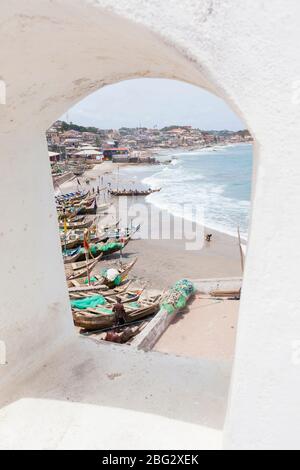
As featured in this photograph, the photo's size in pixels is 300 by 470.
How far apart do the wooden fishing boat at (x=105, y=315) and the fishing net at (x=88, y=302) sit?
1.01 feet

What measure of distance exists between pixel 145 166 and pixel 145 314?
5673 centimetres

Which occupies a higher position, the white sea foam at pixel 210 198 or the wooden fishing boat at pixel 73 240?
the wooden fishing boat at pixel 73 240

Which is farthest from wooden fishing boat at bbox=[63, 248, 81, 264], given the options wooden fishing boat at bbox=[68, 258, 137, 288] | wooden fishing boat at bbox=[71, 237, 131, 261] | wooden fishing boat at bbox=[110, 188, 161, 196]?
wooden fishing boat at bbox=[110, 188, 161, 196]

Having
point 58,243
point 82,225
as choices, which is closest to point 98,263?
point 82,225

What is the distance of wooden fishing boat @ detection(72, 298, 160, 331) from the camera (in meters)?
10.1

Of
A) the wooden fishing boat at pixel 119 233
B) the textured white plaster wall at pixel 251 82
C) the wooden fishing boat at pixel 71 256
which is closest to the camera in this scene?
the textured white plaster wall at pixel 251 82

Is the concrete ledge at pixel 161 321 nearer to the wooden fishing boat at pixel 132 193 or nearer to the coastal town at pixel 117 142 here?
the coastal town at pixel 117 142

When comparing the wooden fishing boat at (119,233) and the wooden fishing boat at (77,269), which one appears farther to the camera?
the wooden fishing boat at (119,233)

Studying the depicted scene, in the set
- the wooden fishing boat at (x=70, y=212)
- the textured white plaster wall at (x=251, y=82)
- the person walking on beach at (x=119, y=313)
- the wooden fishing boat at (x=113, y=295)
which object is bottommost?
the wooden fishing boat at (x=70, y=212)

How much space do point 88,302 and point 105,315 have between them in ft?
4.57

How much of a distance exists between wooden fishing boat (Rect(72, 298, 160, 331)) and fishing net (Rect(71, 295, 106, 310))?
309 mm

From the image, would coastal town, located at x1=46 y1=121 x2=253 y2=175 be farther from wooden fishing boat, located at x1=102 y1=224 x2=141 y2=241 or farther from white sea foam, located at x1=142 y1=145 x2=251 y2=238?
white sea foam, located at x1=142 y1=145 x2=251 y2=238

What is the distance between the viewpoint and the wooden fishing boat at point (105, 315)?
10.1 metres

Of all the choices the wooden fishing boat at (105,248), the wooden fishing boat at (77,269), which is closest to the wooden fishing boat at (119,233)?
the wooden fishing boat at (105,248)
